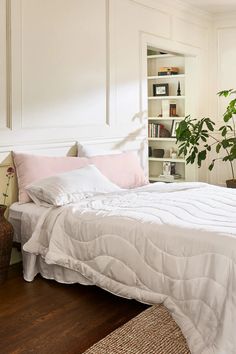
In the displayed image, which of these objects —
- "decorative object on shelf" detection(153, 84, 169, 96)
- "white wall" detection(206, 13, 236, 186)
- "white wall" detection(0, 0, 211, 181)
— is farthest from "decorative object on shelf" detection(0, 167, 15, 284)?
"white wall" detection(206, 13, 236, 186)

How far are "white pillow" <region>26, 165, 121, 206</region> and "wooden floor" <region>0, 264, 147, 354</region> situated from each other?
23.7 inches

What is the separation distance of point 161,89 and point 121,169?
7.92 feet

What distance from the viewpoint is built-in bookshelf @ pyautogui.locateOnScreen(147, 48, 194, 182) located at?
6.36 meters

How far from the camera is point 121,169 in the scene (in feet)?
14.4

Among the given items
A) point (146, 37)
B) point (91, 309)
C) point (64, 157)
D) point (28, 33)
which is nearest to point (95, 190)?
point (64, 157)

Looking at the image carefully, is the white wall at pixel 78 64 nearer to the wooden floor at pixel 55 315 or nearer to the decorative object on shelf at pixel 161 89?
the decorative object on shelf at pixel 161 89

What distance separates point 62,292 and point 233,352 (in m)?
1.35

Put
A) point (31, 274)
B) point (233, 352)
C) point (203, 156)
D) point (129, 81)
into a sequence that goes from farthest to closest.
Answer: point (203, 156) < point (129, 81) < point (31, 274) < point (233, 352)

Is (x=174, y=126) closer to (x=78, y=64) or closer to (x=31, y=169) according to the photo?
(x=78, y=64)

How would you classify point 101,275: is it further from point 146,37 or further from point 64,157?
point 146,37

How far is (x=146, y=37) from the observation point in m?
5.16

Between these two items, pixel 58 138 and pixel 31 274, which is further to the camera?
pixel 58 138

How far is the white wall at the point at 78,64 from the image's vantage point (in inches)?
148

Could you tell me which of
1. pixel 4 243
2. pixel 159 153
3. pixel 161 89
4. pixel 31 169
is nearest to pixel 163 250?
pixel 4 243
